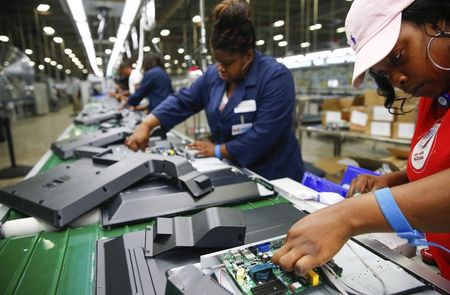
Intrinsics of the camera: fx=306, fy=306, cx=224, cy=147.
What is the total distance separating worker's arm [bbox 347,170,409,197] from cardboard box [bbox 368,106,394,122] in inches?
83.3

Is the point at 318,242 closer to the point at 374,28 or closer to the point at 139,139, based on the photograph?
the point at 374,28

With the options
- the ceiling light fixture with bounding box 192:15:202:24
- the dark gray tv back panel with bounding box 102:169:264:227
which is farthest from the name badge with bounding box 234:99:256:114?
the ceiling light fixture with bounding box 192:15:202:24

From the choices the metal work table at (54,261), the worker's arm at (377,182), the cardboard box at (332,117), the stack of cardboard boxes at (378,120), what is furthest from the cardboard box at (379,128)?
the metal work table at (54,261)

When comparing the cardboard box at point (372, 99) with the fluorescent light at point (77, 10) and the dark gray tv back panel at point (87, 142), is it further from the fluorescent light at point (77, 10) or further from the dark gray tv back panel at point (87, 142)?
the fluorescent light at point (77, 10)

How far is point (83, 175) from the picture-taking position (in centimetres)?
107

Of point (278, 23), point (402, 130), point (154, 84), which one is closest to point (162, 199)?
point (402, 130)

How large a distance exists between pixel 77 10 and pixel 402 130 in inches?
115

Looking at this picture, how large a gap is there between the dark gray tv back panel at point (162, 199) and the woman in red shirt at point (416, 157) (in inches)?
18.1

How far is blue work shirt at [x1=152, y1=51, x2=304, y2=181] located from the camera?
5.08ft

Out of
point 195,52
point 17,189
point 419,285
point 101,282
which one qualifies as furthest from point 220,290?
point 195,52

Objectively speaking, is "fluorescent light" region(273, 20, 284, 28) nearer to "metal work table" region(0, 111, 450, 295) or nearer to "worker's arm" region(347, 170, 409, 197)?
"worker's arm" region(347, 170, 409, 197)

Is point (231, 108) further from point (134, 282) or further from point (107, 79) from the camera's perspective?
point (107, 79)

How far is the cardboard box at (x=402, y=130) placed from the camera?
2750mm

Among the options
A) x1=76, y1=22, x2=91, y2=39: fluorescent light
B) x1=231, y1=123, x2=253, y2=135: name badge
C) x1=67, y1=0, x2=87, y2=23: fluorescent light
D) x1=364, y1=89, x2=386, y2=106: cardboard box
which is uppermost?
x1=76, y1=22, x2=91, y2=39: fluorescent light
